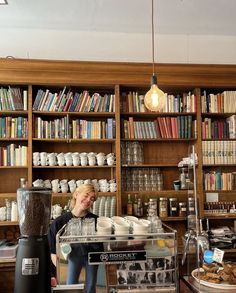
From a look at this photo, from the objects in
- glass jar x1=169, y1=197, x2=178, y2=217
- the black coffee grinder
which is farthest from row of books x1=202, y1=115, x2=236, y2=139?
the black coffee grinder

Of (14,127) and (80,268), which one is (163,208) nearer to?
(14,127)

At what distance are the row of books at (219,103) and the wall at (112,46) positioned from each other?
0.58 meters

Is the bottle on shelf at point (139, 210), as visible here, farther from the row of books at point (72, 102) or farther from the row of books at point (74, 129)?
the row of books at point (72, 102)

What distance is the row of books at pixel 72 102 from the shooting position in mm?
3287

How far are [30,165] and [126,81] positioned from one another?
1.33 meters

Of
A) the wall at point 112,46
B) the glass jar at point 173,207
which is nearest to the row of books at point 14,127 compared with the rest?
the wall at point 112,46

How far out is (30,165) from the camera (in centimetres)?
318

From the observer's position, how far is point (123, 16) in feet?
10.9

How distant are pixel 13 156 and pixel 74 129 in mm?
695

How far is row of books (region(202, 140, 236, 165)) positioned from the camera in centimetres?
342

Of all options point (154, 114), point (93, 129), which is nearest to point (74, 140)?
point (93, 129)

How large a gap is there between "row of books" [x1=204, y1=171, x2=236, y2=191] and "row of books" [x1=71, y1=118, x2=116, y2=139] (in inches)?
45.4

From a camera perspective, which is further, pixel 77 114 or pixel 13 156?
pixel 77 114

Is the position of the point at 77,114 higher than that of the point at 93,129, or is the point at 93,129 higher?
the point at 77,114
